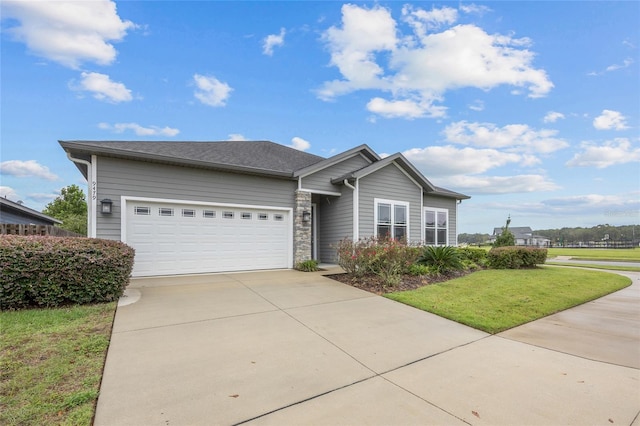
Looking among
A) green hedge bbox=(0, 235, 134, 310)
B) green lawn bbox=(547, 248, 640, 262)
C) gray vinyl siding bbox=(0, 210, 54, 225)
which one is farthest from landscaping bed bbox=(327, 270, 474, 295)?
green lawn bbox=(547, 248, 640, 262)

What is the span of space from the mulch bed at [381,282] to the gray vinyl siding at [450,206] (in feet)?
19.6

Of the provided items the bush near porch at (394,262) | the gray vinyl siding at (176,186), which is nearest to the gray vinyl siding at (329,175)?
the gray vinyl siding at (176,186)

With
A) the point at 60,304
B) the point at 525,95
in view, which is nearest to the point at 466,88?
the point at 525,95

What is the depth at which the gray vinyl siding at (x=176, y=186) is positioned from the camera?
7.83m

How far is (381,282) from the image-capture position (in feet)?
25.5

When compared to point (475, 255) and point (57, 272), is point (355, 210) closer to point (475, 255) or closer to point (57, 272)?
point (475, 255)

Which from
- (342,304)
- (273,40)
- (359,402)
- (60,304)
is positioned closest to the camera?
(359,402)

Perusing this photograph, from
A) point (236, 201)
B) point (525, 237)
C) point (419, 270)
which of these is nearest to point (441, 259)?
point (419, 270)

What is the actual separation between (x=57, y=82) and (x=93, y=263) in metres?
8.77

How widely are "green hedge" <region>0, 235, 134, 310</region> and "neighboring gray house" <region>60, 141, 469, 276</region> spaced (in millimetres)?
2557

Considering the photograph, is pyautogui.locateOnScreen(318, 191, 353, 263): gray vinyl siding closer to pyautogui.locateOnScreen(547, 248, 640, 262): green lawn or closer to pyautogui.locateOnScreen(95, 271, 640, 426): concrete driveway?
pyautogui.locateOnScreen(95, 271, 640, 426): concrete driveway

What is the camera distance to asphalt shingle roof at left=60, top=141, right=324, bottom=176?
25.2 ft

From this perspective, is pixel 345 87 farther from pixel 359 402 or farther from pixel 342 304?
pixel 359 402

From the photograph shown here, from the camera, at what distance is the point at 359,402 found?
2.54 meters
